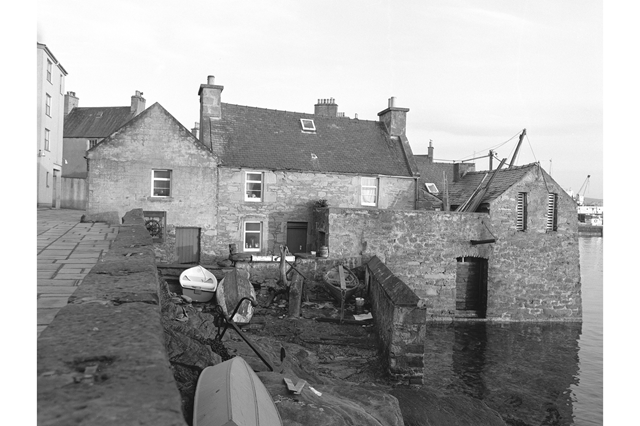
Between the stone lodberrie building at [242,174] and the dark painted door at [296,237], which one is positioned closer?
the stone lodberrie building at [242,174]

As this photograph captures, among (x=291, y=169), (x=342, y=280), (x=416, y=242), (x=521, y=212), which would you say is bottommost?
(x=342, y=280)

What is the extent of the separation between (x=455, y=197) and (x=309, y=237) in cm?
871

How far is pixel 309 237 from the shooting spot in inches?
864

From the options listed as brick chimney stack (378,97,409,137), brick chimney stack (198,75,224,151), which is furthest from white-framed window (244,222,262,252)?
brick chimney stack (378,97,409,137)

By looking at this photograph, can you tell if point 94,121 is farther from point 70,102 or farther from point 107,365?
point 107,365

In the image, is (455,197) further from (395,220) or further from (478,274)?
(395,220)

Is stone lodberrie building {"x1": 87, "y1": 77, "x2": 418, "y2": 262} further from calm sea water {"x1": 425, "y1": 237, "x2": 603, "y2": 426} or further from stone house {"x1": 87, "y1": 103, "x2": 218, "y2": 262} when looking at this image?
calm sea water {"x1": 425, "y1": 237, "x2": 603, "y2": 426}

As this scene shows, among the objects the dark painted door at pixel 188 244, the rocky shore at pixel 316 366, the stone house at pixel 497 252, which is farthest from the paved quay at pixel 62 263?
the stone house at pixel 497 252

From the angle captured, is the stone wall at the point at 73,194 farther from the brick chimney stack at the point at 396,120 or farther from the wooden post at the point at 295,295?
the wooden post at the point at 295,295

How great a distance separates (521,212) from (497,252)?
2305 millimetres

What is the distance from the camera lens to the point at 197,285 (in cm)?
1498

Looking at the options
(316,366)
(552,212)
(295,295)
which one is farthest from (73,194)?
(552,212)

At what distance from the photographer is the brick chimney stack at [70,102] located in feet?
147

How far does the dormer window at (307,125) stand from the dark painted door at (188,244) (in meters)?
8.36
